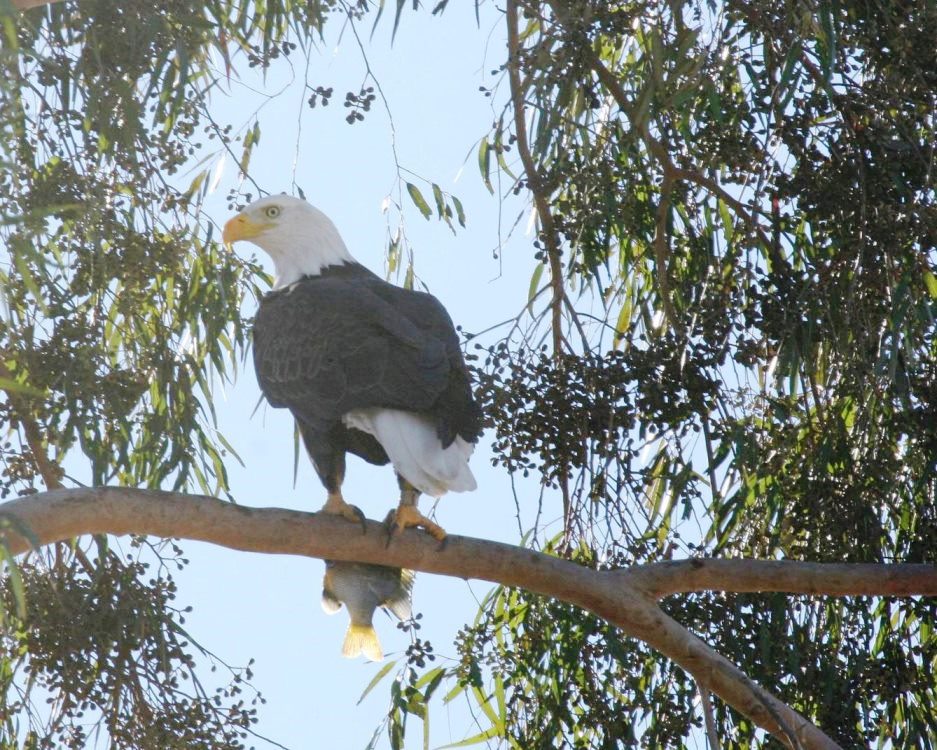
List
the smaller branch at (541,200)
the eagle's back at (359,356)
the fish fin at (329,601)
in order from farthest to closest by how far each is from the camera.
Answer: the fish fin at (329,601)
the smaller branch at (541,200)
the eagle's back at (359,356)

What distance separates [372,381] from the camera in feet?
11.1

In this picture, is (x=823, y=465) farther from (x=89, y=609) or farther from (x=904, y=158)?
(x=89, y=609)

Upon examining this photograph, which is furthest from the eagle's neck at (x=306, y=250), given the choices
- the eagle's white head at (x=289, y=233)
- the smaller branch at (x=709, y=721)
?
the smaller branch at (x=709, y=721)

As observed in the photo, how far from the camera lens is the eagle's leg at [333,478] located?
11.4 ft

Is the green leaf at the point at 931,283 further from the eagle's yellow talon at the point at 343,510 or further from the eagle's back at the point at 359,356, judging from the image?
the eagle's yellow talon at the point at 343,510

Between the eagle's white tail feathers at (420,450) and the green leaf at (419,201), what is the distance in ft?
2.58

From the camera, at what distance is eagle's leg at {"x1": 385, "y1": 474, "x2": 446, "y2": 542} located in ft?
10.7

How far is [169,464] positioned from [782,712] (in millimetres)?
1527

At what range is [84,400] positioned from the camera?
328cm

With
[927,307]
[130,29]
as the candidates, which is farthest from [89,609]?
[927,307]

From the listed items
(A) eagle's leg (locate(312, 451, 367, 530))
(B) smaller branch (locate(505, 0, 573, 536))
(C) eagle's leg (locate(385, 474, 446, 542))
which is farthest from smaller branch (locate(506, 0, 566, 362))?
(A) eagle's leg (locate(312, 451, 367, 530))

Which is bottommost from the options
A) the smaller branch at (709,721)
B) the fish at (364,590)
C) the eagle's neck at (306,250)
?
the smaller branch at (709,721)

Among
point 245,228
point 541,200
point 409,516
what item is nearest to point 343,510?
point 409,516

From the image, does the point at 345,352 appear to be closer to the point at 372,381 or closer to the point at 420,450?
the point at 372,381
